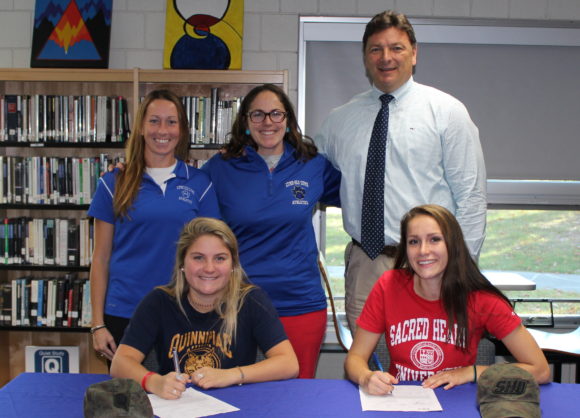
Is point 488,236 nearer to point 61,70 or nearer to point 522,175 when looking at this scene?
point 522,175

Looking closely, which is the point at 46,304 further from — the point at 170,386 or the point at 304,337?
the point at 170,386

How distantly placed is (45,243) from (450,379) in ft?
9.18

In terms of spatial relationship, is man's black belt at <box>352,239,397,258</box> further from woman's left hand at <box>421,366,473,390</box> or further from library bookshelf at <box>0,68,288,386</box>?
library bookshelf at <box>0,68,288,386</box>

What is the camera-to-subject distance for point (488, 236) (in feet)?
13.3

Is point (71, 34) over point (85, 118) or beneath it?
over

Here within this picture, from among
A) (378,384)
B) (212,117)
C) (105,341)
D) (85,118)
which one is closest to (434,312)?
(378,384)

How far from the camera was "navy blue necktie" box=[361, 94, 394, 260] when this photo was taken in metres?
2.44

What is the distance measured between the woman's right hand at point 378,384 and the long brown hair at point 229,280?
49 centimetres

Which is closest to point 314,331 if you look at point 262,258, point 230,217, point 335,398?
point 262,258

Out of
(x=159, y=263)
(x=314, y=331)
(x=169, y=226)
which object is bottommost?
(x=314, y=331)

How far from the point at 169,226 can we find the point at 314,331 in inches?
27.7

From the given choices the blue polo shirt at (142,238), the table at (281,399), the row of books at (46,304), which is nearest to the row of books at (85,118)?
the row of books at (46,304)

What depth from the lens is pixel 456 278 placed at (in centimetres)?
A: 200

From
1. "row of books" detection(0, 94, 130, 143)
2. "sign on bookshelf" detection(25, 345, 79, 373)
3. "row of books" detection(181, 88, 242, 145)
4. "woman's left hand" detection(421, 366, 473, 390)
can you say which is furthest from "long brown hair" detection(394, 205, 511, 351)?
"sign on bookshelf" detection(25, 345, 79, 373)
